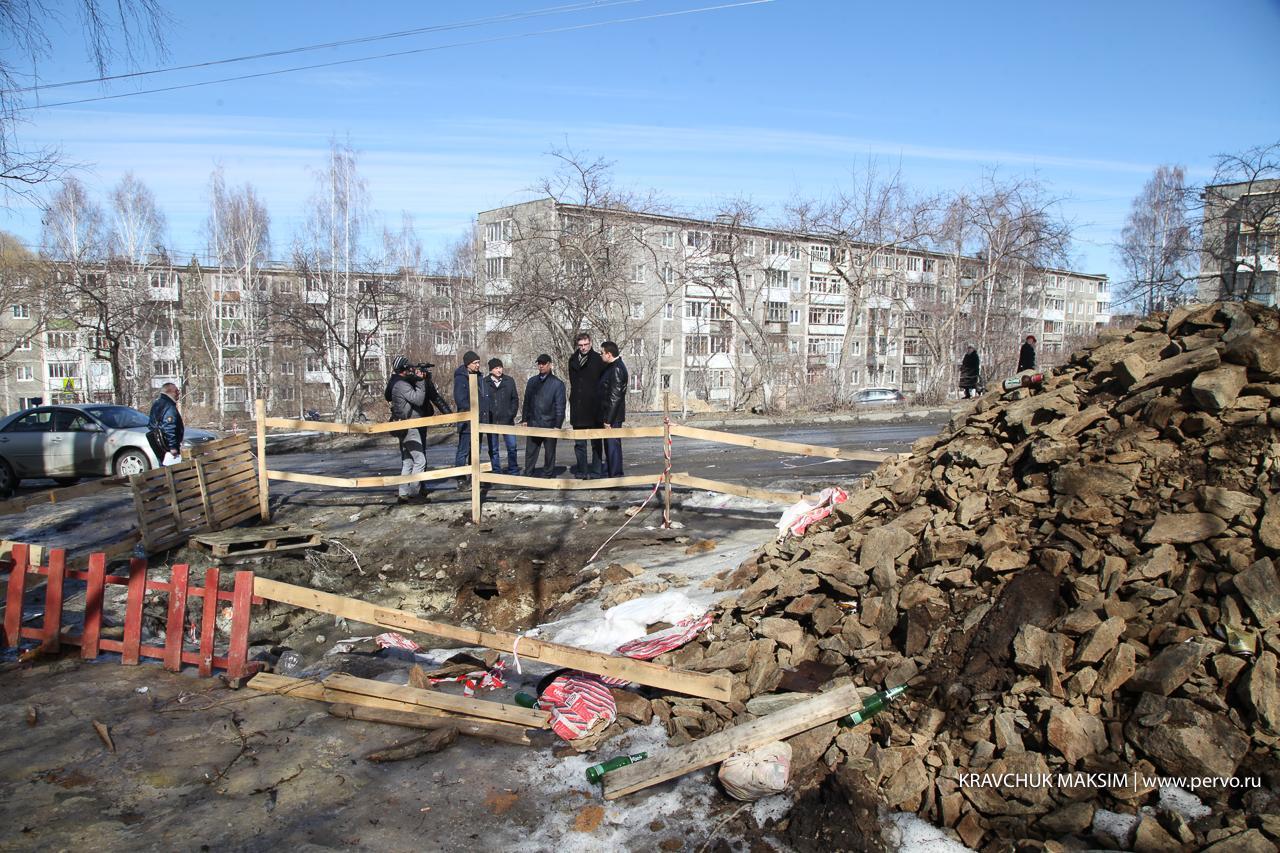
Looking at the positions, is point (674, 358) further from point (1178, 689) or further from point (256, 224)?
point (1178, 689)

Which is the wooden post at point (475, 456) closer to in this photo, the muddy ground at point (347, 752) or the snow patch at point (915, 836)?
the muddy ground at point (347, 752)

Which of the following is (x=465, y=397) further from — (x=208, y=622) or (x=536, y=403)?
(x=208, y=622)

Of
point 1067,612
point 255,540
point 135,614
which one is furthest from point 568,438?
point 1067,612

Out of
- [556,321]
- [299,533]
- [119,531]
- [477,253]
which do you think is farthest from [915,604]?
[477,253]

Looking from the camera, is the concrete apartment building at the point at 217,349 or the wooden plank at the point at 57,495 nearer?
the wooden plank at the point at 57,495

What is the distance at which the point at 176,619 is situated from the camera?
5801 mm

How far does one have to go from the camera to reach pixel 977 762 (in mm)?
3779

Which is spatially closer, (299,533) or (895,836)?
(895,836)

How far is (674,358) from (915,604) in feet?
187

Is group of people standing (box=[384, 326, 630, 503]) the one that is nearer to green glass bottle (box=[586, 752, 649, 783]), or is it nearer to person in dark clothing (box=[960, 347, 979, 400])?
green glass bottle (box=[586, 752, 649, 783])

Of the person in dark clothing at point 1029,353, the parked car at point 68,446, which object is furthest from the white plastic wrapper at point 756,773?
the person in dark clothing at point 1029,353

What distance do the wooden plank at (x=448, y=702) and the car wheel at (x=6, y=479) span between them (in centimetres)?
1259

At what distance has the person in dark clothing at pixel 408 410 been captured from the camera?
33.8ft

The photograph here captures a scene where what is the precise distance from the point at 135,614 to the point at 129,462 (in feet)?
35.0
